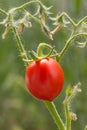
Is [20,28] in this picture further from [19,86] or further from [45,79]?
[19,86]

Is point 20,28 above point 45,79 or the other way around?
above

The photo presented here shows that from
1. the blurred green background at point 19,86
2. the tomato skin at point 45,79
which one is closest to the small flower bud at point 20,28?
the tomato skin at point 45,79

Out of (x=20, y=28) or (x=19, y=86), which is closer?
(x=20, y=28)

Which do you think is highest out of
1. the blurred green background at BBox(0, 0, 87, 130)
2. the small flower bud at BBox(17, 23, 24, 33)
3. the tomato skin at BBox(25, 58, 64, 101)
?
the small flower bud at BBox(17, 23, 24, 33)

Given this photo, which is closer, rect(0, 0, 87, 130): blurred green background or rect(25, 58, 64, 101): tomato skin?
rect(25, 58, 64, 101): tomato skin

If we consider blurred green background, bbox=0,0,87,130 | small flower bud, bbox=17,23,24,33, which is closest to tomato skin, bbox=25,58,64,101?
small flower bud, bbox=17,23,24,33

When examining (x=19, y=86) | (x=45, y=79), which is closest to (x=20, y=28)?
(x=45, y=79)

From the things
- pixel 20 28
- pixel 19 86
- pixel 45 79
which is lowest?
pixel 19 86

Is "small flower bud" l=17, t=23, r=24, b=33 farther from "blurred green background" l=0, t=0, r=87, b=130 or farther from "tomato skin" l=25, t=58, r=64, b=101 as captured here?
"blurred green background" l=0, t=0, r=87, b=130

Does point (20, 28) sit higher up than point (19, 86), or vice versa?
point (20, 28)

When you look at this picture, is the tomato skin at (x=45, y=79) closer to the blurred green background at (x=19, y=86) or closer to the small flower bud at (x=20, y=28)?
the small flower bud at (x=20, y=28)
